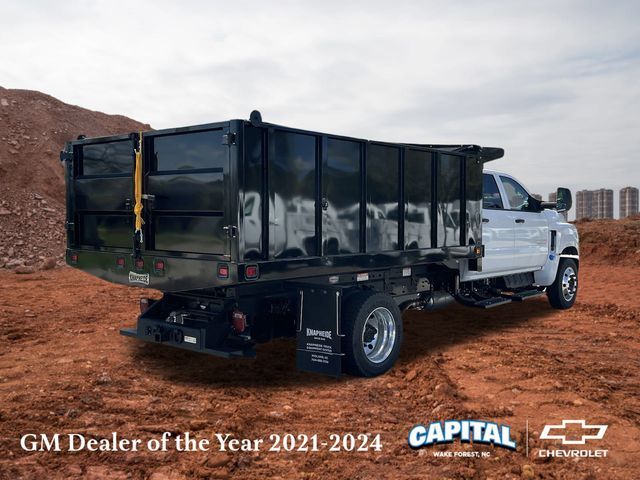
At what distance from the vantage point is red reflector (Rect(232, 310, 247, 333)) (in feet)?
19.9

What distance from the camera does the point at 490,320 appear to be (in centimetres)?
1025

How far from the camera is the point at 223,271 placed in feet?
18.1

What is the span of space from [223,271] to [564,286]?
26.2 ft

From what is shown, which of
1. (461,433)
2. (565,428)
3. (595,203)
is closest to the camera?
(461,433)

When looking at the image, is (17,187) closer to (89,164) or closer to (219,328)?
(89,164)

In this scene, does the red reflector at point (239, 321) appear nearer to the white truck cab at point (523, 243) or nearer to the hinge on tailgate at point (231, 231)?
the hinge on tailgate at point (231, 231)

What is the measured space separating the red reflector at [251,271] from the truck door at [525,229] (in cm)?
557

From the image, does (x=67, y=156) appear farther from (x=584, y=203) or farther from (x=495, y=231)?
(x=584, y=203)

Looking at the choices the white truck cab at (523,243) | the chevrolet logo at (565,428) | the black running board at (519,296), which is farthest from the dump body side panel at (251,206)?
the chevrolet logo at (565,428)

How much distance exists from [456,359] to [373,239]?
6.33 feet

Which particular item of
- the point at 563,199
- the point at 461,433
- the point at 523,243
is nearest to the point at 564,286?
the point at 563,199

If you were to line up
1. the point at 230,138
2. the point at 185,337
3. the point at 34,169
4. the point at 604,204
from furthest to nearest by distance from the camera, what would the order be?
the point at 604,204 < the point at 34,169 < the point at 185,337 < the point at 230,138

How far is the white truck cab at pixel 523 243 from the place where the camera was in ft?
30.3

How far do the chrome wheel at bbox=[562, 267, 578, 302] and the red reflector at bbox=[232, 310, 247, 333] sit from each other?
7321mm
